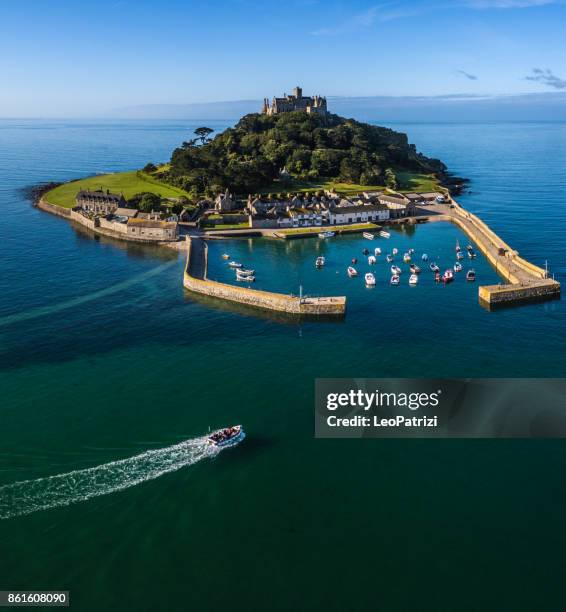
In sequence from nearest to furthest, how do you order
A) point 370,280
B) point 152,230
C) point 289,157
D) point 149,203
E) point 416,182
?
point 370,280
point 152,230
point 149,203
point 416,182
point 289,157

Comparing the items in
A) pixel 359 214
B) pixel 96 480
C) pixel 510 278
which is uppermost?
pixel 359 214

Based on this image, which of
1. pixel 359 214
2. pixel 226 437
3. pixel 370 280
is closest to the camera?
pixel 226 437

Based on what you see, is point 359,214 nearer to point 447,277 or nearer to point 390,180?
point 390,180

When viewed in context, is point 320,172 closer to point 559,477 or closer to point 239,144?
point 239,144

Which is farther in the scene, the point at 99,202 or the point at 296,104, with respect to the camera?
the point at 296,104

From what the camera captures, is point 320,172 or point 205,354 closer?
point 205,354

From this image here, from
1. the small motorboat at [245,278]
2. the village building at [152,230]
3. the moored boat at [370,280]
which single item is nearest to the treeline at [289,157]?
the village building at [152,230]

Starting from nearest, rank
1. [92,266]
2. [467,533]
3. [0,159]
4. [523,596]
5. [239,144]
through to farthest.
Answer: [523,596] < [467,533] < [92,266] < [239,144] < [0,159]

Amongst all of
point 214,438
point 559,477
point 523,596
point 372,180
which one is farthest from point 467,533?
point 372,180

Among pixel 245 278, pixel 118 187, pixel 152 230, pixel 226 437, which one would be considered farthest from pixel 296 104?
pixel 226 437
